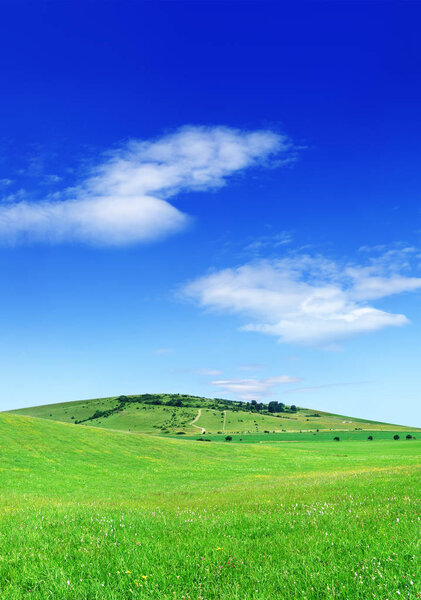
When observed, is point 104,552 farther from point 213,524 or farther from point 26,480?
point 26,480

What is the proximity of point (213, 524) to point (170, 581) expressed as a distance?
150 inches

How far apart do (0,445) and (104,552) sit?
4993cm

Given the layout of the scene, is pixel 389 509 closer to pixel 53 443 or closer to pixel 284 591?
pixel 284 591

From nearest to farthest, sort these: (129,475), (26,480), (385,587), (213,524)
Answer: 1. (385,587)
2. (213,524)
3. (26,480)
4. (129,475)

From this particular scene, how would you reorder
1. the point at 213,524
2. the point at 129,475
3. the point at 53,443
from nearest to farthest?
the point at 213,524 < the point at 129,475 < the point at 53,443

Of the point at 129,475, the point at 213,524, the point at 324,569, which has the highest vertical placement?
the point at 324,569

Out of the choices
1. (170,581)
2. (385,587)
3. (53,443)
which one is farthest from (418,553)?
(53,443)

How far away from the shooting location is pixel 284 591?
6.05 meters

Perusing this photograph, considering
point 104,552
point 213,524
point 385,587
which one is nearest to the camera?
point 385,587

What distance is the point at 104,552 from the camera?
7957 millimetres

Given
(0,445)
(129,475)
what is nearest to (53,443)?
(0,445)

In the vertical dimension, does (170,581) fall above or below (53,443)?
above

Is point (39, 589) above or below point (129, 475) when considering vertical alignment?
above

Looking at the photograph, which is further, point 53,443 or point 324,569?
point 53,443
